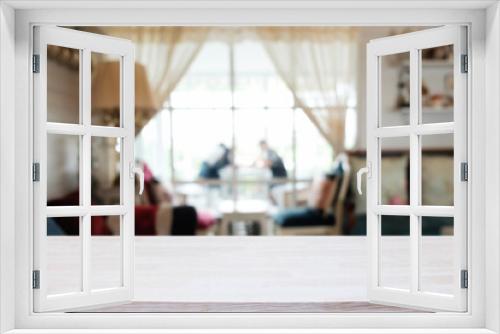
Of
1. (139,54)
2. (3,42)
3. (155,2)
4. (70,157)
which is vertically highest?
(139,54)

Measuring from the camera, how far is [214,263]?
5188 mm

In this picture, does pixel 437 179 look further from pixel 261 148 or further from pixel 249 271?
pixel 249 271

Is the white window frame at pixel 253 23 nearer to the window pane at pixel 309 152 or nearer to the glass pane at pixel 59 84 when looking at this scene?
the glass pane at pixel 59 84

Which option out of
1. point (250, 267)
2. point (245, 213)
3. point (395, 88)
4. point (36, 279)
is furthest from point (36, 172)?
point (395, 88)

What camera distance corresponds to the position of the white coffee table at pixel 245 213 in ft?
24.6

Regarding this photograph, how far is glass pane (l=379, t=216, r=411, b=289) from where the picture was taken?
4.20m

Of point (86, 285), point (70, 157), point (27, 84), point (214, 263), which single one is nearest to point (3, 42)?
point (27, 84)

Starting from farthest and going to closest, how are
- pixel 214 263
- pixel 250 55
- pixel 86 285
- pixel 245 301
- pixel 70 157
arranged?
pixel 250 55
pixel 70 157
pixel 214 263
pixel 245 301
pixel 86 285

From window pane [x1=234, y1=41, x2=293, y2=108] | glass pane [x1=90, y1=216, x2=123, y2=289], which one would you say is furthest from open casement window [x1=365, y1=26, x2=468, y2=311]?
window pane [x1=234, y1=41, x2=293, y2=108]

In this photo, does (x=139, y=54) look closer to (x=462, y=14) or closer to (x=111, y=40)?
(x=111, y=40)

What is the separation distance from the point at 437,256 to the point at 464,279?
2.80 metres

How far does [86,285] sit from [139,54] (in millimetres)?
5591

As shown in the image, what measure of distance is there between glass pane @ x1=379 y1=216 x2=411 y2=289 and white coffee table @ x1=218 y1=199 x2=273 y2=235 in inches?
64.0

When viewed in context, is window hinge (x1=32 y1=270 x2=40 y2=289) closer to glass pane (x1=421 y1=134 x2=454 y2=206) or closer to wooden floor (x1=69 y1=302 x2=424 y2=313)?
wooden floor (x1=69 y1=302 x2=424 y2=313)
